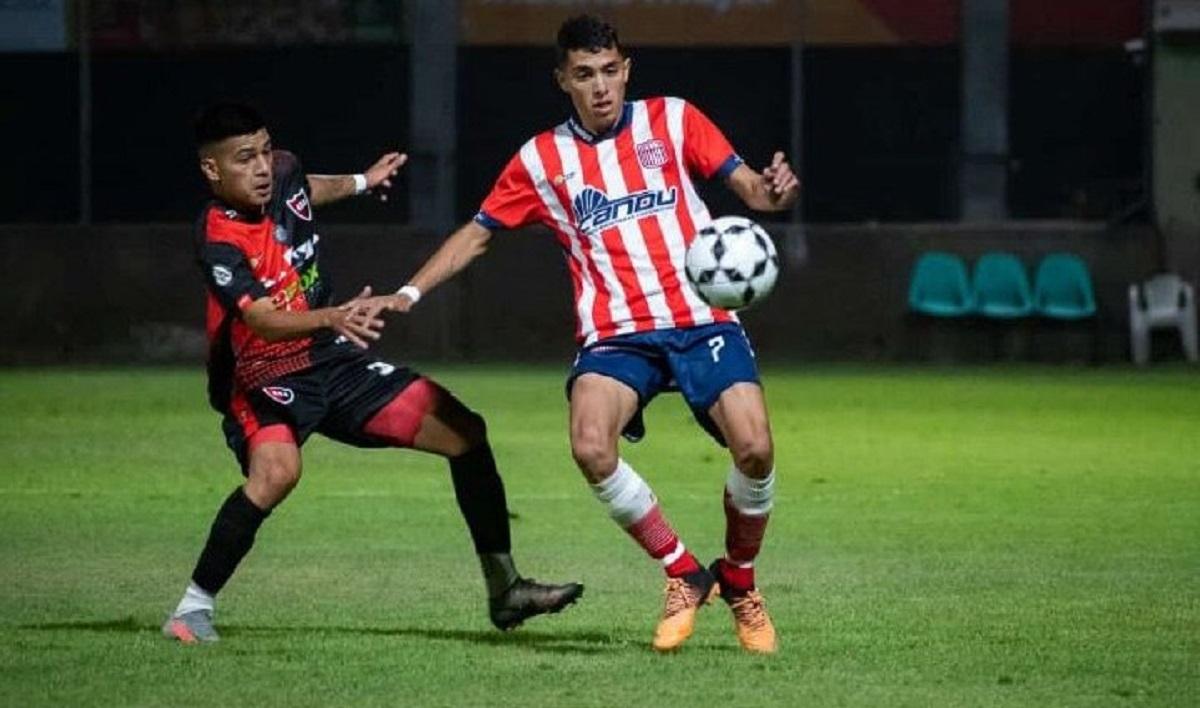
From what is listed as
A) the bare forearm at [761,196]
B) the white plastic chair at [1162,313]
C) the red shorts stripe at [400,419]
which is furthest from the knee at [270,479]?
the white plastic chair at [1162,313]

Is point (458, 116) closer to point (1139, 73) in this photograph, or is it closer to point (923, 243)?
point (923, 243)

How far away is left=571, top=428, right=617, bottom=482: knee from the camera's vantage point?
7922 millimetres

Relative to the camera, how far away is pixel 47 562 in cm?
1027

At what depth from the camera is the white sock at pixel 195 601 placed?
8227mm

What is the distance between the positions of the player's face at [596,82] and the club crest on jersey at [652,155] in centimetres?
14

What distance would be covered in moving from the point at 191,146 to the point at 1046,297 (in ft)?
24.7

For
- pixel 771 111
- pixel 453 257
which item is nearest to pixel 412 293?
pixel 453 257

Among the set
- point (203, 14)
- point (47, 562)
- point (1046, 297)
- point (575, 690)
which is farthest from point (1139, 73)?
point (575, 690)

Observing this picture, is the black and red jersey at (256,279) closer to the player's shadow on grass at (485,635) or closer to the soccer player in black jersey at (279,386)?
the soccer player in black jersey at (279,386)

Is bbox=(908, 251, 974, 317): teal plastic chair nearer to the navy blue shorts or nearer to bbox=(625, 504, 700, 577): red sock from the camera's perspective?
the navy blue shorts

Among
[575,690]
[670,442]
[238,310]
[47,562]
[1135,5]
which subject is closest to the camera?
[575,690]

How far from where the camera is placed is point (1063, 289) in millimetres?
23625

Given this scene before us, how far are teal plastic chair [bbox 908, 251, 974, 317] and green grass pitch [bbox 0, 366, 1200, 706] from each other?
528 cm

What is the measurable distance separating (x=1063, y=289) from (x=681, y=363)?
630 inches
